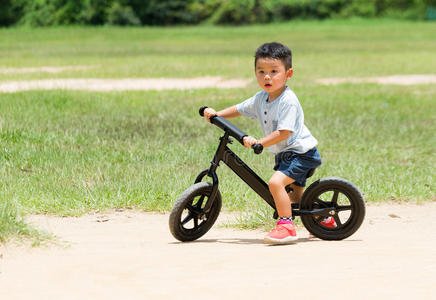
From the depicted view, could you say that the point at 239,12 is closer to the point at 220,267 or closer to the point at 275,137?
the point at 275,137

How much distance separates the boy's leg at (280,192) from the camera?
5.26 meters

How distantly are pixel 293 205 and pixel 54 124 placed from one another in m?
6.34

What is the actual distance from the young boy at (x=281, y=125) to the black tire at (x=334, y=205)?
0.47 ft

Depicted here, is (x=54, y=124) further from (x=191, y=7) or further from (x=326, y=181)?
(x=191, y=7)

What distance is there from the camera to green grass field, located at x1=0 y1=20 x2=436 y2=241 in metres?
7.20

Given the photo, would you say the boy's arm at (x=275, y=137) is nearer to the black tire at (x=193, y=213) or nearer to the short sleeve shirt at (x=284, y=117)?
the short sleeve shirt at (x=284, y=117)

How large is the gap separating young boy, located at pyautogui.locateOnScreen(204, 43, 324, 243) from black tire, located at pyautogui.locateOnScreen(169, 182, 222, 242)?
18.5 inches

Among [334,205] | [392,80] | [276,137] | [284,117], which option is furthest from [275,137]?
[392,80]

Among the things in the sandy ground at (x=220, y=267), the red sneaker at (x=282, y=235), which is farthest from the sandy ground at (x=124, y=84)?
the red sneaker at (x=282, y=235)

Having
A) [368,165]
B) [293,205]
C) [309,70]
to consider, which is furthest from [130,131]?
[309,70]

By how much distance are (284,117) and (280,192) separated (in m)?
0.54

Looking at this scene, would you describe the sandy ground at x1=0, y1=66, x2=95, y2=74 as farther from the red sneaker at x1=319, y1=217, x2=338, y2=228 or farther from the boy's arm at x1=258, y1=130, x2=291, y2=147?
the boy's arm at x1=258, y1=130, x2=291, y2=147

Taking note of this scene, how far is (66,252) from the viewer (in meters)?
4.97

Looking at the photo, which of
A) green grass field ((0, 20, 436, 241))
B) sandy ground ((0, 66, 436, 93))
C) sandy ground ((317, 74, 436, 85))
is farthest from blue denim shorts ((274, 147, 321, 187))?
sandy ground ((317, 74, 436, 85))
